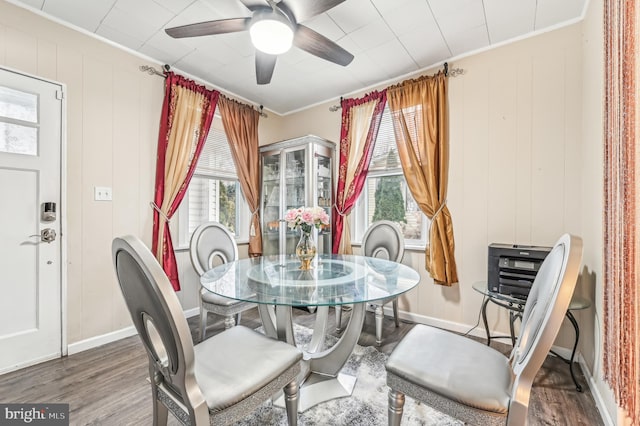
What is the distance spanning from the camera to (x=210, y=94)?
3.07m

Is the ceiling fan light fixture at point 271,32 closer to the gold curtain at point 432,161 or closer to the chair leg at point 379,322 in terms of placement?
the gold curtain at point 432,161

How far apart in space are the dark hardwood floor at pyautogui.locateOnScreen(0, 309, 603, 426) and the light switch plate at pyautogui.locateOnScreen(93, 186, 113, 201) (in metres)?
1.27

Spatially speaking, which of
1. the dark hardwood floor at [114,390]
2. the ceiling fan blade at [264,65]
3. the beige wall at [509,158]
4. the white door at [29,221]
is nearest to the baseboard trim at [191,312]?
the dark hardwood floor at [114,390]

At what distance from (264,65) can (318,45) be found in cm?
47

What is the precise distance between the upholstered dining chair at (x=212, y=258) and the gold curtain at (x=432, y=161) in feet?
5.89

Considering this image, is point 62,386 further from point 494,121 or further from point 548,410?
point 494,121

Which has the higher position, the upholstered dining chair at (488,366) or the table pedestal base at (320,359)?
the upholstered dining chair at (488,366)

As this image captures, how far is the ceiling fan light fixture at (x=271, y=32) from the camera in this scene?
1.61 meters

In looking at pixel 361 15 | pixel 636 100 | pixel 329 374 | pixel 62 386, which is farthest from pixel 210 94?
Result: pixel 636 100

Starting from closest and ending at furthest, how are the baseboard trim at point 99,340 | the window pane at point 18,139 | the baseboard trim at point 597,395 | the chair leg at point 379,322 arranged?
1. the baseboard trim at point 597,395
2. the window pane at point 18,139
3. the baseboard trim at point 99,340
4. the chair leg at point 379,322

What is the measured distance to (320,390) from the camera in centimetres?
168

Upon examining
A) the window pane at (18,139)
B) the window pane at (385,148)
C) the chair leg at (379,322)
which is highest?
the window pane at (385,148)

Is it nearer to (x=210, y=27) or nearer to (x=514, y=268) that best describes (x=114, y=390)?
(x=210, y=27)

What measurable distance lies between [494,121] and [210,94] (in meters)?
2.94
